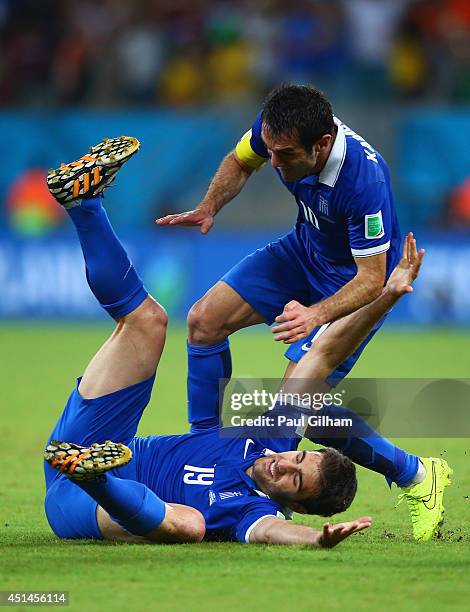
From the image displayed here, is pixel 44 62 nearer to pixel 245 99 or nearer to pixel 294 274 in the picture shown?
pixel 245 99

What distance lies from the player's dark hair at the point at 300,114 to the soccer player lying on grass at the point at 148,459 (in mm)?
731

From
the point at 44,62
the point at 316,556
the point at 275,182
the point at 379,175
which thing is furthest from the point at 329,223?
the point at 44,62

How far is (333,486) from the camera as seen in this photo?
5535mm

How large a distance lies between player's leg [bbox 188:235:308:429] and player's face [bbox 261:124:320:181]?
820 millimetres

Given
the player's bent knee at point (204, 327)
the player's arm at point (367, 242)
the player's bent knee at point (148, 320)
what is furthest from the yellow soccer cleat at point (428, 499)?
the player's bent knee at point (148, 320)

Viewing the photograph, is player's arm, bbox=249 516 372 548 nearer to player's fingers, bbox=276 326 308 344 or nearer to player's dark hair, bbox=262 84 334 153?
player's fingers, bbox=276 326 308 344

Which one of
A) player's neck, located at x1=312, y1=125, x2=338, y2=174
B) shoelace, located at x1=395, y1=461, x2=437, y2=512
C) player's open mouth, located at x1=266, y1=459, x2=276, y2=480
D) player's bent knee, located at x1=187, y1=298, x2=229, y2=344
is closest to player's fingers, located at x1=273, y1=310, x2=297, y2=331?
player's open mouth, located at x1=266, y1=459, x2=276, y2=480

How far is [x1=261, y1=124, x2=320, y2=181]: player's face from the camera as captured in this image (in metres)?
6.04

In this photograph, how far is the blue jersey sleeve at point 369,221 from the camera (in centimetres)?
621

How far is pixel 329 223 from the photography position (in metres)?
6.50

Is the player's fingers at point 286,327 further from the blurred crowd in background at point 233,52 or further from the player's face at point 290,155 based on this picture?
the blurred crowd in background at point 233,52

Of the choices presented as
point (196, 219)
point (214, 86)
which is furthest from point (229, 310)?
point (214, 86)

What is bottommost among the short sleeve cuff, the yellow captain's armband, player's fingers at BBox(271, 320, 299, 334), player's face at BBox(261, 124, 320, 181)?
player's fingers at BBox(271, 320, 299, 334)

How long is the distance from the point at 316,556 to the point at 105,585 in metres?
1.03
